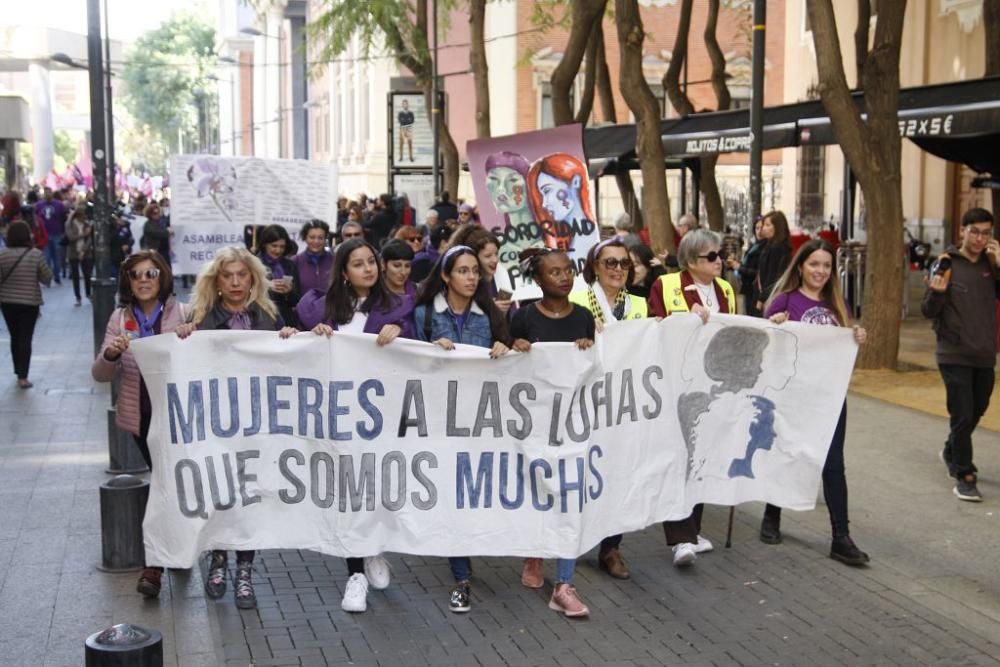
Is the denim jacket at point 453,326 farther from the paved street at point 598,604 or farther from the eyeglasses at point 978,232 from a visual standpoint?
the eyeglasses at point 978,232

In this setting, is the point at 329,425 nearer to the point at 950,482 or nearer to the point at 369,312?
the point at 369,312

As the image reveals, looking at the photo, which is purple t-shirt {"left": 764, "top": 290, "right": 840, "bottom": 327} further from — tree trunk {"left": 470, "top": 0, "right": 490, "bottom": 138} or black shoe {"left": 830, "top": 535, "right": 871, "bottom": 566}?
tree trunk {"left": 470, "top": 0, "right": 490, "bottom": 138}

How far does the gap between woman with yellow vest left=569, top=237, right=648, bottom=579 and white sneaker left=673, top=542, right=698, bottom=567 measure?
282mm

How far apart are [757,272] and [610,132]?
40.7 feet

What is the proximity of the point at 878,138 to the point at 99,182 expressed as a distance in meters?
8.06

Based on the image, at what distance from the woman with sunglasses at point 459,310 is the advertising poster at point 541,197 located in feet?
14.3

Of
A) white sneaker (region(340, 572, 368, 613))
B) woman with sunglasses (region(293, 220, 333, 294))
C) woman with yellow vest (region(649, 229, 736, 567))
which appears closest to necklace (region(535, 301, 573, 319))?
woman with yellow vest (region(649, 229, 736, 567))

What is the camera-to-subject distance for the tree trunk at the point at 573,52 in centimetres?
2203

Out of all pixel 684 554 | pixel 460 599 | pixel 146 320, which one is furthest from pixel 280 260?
pixel 460 599

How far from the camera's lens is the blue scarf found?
736 centimetres

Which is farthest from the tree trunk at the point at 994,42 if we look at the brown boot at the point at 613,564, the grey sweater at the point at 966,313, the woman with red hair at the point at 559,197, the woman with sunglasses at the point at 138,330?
the woman with sunglasses at the point at 138,330

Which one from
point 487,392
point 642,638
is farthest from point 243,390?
point 642,638

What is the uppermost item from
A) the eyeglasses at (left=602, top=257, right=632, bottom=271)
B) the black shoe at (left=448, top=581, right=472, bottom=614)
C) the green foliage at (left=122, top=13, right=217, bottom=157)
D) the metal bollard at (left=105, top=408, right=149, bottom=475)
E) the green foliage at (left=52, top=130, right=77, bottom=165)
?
the green foliage at (left=122, top=13, right=217, bottom=157)

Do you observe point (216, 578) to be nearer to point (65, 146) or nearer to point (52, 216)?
point (52, 216)
